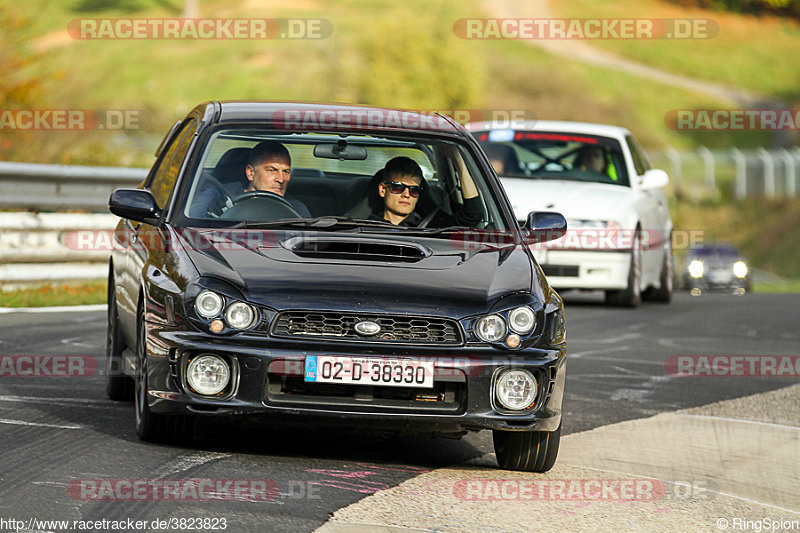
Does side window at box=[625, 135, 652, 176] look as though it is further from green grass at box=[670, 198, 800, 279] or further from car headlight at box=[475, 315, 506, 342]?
green grass at box=[670, 198, 800, 279]

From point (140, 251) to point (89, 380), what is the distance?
6.03 ft

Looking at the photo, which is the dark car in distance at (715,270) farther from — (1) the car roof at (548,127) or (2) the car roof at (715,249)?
(1) the car roof at (548,127)

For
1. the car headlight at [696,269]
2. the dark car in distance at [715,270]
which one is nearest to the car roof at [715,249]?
the dark car in distance at [715,270]

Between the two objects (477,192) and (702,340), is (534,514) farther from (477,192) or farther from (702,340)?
(702,340)

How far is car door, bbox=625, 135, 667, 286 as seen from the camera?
51.4ft

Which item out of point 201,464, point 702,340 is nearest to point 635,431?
point 201,464

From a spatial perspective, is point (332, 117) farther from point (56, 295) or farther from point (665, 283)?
point (665, 283)

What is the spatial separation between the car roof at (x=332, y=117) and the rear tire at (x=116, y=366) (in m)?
1.34

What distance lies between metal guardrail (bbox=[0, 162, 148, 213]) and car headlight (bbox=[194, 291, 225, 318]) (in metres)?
8.58

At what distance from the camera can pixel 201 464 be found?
6230 millimetres

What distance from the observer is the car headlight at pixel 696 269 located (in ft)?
134

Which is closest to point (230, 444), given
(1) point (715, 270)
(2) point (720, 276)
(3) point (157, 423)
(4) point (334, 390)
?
(3) point (157, 423)

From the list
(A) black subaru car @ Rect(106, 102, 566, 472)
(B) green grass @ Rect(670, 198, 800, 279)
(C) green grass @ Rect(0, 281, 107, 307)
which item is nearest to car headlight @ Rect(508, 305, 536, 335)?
(A) black subaru car @ Rect(106, 102, 566, 472)

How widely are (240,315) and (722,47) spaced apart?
95172mm
